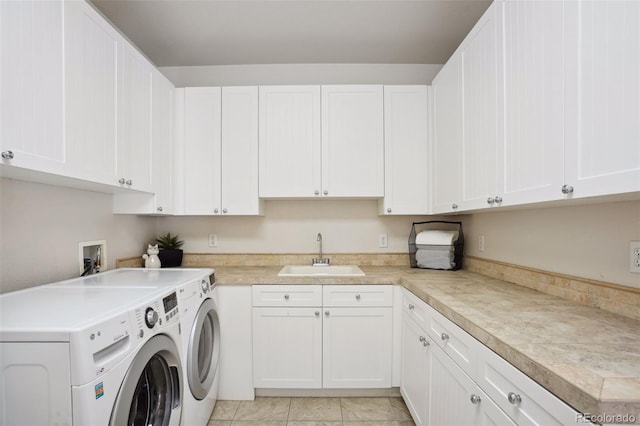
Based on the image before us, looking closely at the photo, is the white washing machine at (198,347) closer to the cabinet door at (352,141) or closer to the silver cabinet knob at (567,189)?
the cabinet door at (352,141)

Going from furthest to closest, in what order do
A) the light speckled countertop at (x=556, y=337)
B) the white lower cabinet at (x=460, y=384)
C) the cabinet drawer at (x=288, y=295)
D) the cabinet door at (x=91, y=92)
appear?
the cabinet drawer at (x=288, y=295) < the cabinet door at (x=91, y=92) < the white lower cabinet at (x=460, y=384) < the light speckled countertop at (x=556, y=337)

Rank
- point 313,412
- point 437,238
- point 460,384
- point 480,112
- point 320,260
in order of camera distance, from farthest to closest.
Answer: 1. point 320,260
2. point 437,238
3. point 313,412
4. point 480,112
5. point 460,384

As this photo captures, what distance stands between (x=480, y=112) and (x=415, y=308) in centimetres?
119

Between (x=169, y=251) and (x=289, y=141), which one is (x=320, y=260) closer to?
(x=289, y=141)

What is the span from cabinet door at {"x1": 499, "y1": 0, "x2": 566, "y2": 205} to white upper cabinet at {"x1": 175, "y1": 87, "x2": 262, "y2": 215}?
1674mm

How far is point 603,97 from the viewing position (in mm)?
877

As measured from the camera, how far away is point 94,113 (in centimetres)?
142

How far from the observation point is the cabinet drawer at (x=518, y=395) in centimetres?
69

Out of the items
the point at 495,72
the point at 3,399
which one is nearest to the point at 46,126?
the point at 3,399

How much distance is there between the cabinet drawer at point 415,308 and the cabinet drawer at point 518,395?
0.54 meters

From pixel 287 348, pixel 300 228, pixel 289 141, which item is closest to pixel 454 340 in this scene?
pixel 287 348

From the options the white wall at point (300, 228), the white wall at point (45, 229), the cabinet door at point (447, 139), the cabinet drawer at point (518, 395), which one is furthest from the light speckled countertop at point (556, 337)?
the white wall at point (45, 229)

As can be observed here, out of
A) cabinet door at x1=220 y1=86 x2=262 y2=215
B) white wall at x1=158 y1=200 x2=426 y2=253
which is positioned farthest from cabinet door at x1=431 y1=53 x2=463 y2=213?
cabinet door at x1=220 y1=86 x2=262 y2=215

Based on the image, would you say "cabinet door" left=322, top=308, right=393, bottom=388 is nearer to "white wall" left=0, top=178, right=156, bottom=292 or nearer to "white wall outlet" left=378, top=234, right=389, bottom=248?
"white wall outlet" left=378, top=234, right=389, bottom=248
